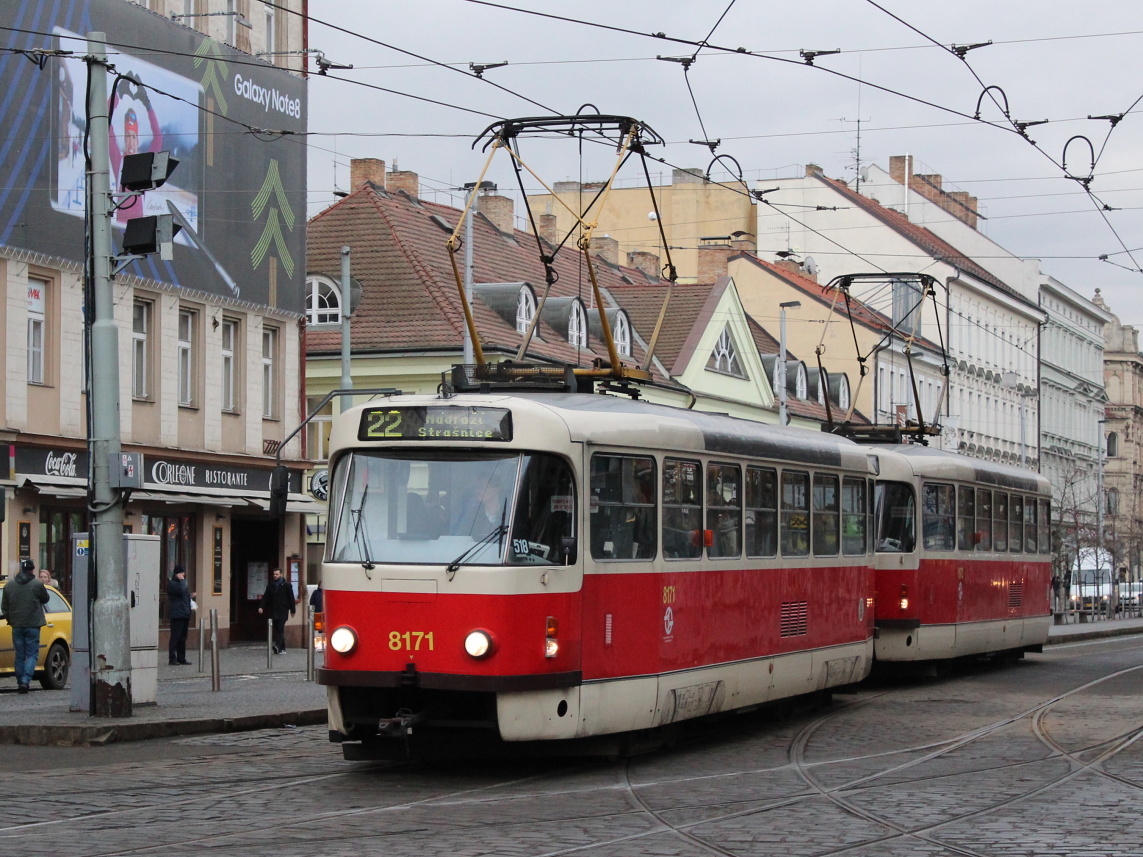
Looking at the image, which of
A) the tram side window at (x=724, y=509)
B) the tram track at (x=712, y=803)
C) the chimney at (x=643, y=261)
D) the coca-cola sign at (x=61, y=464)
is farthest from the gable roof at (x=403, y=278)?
the tram track at (x=712, y=803)

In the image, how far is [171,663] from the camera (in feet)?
95.8

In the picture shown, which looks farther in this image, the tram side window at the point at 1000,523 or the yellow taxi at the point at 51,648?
the tram side window at the point at 1000,523

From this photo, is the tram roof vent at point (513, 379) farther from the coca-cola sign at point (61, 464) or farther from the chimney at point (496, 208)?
the chimney at point (496, 208)

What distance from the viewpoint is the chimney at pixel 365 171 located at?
53688 mm

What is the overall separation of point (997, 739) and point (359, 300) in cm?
3103

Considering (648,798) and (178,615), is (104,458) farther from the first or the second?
(178,615)

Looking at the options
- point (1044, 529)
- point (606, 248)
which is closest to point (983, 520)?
point (1044, 529)

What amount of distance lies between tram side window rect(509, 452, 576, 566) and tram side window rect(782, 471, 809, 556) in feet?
15.0

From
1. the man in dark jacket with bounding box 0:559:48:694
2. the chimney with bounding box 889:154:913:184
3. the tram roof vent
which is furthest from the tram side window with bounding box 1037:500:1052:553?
the chimney with bounding box 889:154:913:184

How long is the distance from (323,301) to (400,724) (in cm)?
3416

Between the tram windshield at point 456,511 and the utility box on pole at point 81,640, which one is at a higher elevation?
the tram windshield at point 456,511

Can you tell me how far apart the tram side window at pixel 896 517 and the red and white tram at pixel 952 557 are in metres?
0.01

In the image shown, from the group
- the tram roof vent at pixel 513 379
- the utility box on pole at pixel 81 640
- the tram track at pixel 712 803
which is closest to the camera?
the tram track at pixel 712 803

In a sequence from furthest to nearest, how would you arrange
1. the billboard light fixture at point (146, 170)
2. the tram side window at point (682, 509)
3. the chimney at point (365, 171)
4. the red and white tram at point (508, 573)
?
1. the chimney at point (365, 171)
2. the billboard light fixture at point (146, 170)
3. the tram side window at point (682, 509)
4. the red and white tram at point (508, 573)
